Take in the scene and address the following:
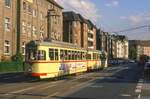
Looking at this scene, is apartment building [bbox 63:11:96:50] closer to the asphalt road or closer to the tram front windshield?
the tram front windshield

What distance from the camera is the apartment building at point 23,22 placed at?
63562 mm

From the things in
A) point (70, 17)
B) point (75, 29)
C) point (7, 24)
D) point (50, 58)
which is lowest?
point (50, 58)

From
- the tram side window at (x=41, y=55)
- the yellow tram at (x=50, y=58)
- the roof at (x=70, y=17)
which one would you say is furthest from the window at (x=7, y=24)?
the roof at (x=70, y=17)

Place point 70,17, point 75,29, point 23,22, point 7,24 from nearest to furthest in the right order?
point 7,24 → point 23,22 → point 75,29 → point 70,17

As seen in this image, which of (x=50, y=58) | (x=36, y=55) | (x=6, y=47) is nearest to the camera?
(x=36, y=55)

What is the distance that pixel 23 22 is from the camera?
229 ft

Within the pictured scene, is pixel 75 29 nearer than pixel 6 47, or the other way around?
pixel 6 47

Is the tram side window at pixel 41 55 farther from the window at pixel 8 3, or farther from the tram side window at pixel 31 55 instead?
the window at pixel 8 3

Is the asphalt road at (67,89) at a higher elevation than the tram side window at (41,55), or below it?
below

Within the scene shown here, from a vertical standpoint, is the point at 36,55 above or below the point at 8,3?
below

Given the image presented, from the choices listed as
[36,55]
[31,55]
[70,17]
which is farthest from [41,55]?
[70,17]

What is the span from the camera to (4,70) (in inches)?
2255

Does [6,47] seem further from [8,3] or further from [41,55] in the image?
[41,55]

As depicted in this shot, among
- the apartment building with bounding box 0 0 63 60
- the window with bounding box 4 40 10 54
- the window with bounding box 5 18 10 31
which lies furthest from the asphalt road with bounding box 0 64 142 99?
the window with bounding box 5 18 10 31
